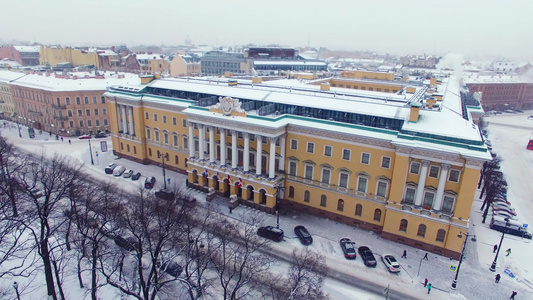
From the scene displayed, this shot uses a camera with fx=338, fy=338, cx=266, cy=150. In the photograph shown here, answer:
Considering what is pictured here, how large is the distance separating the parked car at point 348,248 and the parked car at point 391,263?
10.4ft

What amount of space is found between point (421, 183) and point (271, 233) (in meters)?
18.1

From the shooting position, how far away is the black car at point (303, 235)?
1551 inches

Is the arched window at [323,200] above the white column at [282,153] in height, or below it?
below

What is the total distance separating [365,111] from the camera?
44.9 metres

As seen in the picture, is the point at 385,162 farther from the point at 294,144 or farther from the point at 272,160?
the point at 272,160

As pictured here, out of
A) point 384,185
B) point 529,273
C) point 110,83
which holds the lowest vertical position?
point 529,273

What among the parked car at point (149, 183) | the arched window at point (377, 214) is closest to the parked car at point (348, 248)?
the arched window at point (377, 214)

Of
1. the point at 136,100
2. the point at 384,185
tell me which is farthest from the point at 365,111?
the point at 136,100

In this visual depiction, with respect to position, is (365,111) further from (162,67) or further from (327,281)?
(162,67)

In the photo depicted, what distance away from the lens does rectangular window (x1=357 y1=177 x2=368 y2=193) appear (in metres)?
42.7

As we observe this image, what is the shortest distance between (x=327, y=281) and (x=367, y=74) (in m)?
80.4

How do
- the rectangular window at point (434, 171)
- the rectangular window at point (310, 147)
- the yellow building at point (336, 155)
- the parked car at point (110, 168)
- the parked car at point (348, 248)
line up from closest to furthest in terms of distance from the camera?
the parked car at point (348, 248) → the yellow building at point (336, 155) → the rectangular window at point (434, 171) → the rectangular window at point (310, 147) → the parked car at point (110, 168)

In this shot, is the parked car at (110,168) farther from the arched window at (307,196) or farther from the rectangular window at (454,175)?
the rectangular window at (454,175)

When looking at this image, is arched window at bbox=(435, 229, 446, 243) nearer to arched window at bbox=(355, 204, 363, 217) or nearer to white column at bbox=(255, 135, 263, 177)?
arched window at bbox=(355, 204, 363, 217)
